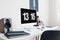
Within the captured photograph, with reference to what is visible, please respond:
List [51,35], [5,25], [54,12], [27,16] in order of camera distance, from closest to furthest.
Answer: [51,35] < [5,25] < [27,16] < [54,12]

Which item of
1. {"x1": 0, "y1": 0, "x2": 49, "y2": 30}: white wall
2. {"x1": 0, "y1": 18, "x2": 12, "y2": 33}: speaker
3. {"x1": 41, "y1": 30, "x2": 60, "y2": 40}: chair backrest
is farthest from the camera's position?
{"x1": 0, "y1": 0, "x2": 49, "y2": 30}: white wall

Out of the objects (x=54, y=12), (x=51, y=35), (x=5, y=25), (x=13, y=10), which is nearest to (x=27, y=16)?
(x=13, y=10)

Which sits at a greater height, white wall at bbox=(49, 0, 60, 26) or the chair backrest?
white wall at bbox=(49, 0, 60, 26)

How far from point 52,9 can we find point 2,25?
2621mm

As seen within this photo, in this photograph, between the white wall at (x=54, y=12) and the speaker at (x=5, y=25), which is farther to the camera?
the white wall at (x=54, y=12)

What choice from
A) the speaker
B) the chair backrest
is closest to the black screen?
the speaker

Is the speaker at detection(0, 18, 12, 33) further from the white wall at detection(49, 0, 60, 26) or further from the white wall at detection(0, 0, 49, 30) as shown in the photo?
the white wall at detection(49, 0, 60, 26)

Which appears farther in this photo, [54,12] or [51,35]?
[54,12]

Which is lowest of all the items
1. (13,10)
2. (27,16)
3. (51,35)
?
(51,35)

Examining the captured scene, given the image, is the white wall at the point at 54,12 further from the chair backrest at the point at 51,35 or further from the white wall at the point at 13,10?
the chair backrest at the point at 51,35

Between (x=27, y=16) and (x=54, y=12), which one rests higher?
(x=54, y=12)

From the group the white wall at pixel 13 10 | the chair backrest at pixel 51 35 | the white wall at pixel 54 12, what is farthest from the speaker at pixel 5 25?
the white wall at pixel 54 12

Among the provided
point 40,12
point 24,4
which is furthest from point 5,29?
point 40,12

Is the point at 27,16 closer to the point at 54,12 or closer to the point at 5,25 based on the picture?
the point at 5,25
